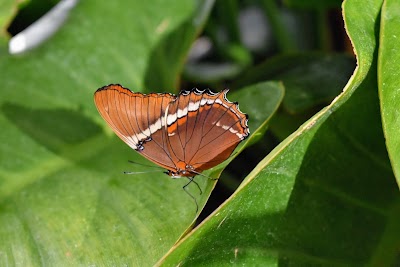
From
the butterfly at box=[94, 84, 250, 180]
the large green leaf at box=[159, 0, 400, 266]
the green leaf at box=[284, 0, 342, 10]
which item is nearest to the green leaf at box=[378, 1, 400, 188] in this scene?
the large green leaf at box=[159, 0, 400, 266]

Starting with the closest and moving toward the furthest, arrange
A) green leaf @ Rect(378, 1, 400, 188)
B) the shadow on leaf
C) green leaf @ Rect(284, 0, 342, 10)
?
green leaf @ Rect(378, 1, 400, 188) < the shadow on leaf < green leaf @ Rect(284, 0, 342, 10)

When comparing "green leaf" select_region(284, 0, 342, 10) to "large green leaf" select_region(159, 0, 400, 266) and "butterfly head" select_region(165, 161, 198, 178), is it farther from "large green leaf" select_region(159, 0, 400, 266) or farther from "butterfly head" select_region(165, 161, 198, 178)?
"butterfly head" select_region(165, 161, 198, 178)

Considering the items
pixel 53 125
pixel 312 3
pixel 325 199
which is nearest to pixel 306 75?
pixel 312 3

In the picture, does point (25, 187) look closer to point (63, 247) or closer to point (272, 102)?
point (63, 247)

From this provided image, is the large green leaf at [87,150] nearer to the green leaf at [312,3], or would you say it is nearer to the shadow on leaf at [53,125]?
the shadow on leaf at [53,125]

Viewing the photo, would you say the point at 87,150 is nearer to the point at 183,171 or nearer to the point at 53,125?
the point at 53,125

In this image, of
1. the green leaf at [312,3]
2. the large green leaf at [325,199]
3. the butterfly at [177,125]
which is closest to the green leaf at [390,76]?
the large green leaf at [325,199]
